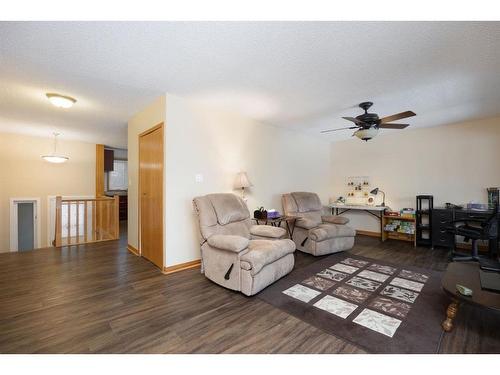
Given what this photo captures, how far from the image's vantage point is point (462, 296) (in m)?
1.59

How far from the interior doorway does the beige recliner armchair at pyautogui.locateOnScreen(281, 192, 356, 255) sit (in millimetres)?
5936

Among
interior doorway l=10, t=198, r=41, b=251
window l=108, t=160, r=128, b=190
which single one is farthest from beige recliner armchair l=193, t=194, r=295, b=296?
window l=108, t=160, r=128, b=190

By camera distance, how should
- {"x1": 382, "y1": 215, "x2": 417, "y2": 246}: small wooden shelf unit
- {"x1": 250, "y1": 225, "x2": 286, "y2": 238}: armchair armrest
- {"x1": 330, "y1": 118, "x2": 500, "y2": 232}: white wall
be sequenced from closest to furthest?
{"x1": 250, "y1": 225, "x2": 286, "y2": 238}: armchair armrest < {"x1": 330, "y1": 118, "x2": 500, "y2": 232}: white wall < {"x1": 382, "y1": 215, "x2": 417, "y2": 246}: small wooden shelf unit

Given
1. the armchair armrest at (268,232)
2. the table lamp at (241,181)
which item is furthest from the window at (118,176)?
the armchair armrest at (268,232)

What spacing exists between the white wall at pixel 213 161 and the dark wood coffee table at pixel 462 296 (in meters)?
2.74

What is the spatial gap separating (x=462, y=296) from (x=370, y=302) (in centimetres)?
74

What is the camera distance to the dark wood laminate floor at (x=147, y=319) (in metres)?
1.55

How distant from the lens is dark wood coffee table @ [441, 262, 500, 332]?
5.00 ft

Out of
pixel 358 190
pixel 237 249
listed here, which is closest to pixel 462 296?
pixel 237 249

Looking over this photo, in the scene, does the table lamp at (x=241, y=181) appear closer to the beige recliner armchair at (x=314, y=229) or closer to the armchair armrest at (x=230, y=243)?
the beige recliner armchair at (x=314, y=229)

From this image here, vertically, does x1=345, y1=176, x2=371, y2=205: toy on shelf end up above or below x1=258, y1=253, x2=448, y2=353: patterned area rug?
above

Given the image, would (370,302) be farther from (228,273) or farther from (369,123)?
(369,123)

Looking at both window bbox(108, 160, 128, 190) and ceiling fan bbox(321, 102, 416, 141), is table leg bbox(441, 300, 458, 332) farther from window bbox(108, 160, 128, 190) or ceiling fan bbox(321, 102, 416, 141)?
window bbox(108, 160, 128, 190)
